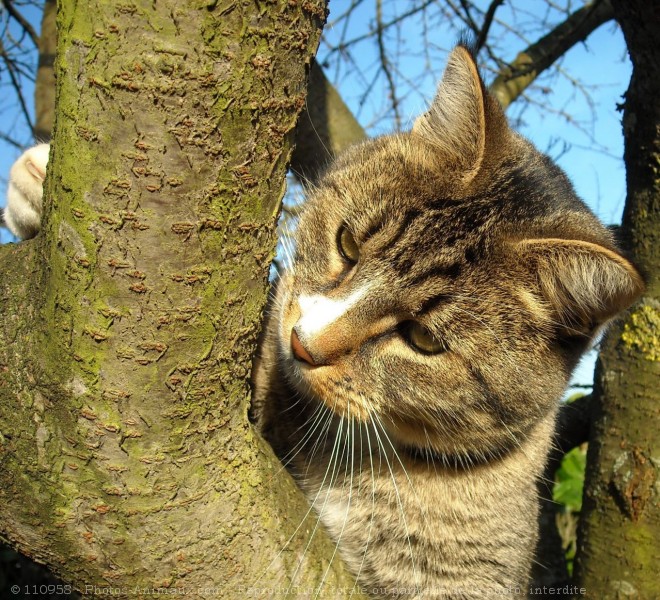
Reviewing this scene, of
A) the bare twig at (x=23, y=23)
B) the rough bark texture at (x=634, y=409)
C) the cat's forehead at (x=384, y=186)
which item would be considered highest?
the bare twig at (x=23, y=23)

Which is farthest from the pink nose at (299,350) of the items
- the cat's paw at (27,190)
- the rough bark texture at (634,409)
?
the rough bark texture at (634,409)

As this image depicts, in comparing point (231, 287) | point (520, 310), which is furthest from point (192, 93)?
point (520, 310)

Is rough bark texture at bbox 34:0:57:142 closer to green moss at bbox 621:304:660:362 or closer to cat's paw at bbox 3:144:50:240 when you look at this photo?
cat's paw at bbox 3:144:50:240

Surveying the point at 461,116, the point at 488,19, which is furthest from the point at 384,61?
the point at 461,116

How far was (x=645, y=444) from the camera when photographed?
2.17 m

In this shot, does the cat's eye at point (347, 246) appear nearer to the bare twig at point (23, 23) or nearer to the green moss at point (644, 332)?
the green moss at point (644, 332)

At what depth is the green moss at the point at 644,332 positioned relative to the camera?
2166 mm

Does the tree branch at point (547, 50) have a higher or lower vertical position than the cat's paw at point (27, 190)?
higher

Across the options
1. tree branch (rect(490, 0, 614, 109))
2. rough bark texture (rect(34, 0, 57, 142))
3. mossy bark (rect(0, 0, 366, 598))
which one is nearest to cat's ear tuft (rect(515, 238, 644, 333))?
mossy bark (rect(0, 0, 366, 598))

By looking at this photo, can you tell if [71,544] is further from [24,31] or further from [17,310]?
[24,31]

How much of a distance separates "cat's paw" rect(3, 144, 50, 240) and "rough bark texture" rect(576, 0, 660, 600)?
199 cm

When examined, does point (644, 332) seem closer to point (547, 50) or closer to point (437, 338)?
point (437, 338)

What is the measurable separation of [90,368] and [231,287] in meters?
0.30

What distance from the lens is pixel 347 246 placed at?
1844 mm
